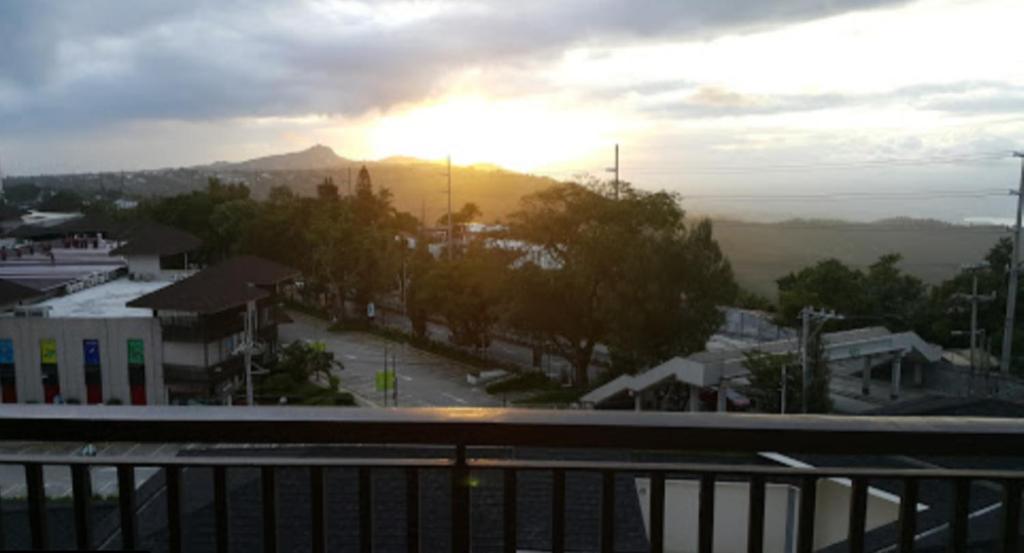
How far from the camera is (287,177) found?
43469 millimetres

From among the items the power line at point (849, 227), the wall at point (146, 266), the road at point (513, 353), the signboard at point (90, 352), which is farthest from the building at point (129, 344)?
the power line at point (849, 227)

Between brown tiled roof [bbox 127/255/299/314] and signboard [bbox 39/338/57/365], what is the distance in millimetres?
1208

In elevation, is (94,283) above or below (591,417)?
below

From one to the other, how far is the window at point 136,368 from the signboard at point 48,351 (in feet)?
3.27

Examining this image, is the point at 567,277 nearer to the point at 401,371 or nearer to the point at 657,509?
the point at 401,371

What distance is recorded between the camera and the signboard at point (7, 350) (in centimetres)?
1173

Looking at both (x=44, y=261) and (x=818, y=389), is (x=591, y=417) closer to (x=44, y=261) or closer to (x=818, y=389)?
(x=818, y=389)

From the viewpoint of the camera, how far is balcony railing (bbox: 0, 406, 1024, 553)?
111 cm

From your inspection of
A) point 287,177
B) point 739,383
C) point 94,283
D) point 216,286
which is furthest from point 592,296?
point 287,177

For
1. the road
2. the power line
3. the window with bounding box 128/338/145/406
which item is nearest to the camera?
the window with bounding box 128/338/145/406

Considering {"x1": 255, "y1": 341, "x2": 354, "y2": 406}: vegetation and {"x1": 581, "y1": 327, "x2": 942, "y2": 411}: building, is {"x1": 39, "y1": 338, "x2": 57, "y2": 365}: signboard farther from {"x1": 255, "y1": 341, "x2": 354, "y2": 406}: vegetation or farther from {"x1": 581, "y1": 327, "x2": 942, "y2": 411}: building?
{"x1": 581, "y1": 327, "x2": 942, "y2": 411}: building

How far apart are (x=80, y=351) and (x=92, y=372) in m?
0.38

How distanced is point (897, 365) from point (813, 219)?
70.3 ft

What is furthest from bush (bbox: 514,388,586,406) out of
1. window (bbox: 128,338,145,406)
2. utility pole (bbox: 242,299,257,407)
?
window (bbox: 128,338,145,406)
